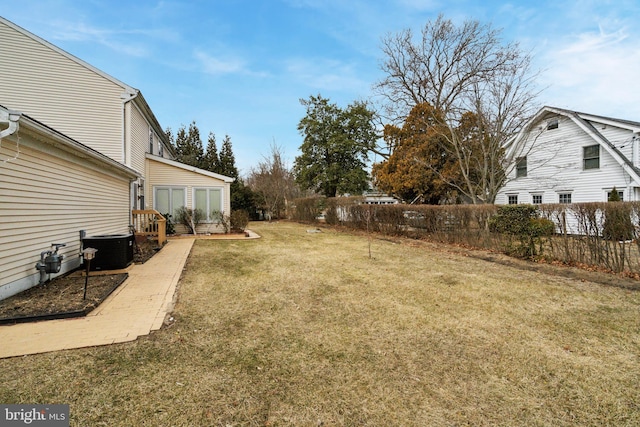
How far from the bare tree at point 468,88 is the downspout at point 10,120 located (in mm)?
13906

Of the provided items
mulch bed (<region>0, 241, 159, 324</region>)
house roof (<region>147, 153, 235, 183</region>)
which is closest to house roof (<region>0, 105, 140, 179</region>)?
mulch bed (<region>0, 241, 159, 324</region>)

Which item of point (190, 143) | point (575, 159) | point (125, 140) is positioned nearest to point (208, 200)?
point (125, 140)

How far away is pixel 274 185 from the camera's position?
1053 inches

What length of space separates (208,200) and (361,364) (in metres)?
12.6

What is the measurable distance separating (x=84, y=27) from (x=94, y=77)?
2.03 metres

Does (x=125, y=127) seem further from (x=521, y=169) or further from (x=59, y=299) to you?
(x=521, y=169)

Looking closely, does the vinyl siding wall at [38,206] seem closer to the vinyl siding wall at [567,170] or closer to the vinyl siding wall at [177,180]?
the vinyl siding wall at [177,180]

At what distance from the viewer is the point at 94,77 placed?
411 inches

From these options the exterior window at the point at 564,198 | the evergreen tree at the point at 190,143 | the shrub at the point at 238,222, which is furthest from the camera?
the evergreen tree at the point at 190,143

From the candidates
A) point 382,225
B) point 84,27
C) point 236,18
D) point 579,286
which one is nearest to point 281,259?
point 579,286

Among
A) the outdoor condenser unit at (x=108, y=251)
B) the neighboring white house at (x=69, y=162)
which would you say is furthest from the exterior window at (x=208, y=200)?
the outdoor condenser unit at (x=108, y=251)

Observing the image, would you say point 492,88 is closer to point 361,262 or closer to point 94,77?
point 361,262

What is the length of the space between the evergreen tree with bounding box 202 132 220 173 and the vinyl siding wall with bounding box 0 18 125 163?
22999 mm

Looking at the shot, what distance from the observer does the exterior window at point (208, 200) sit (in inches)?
539
